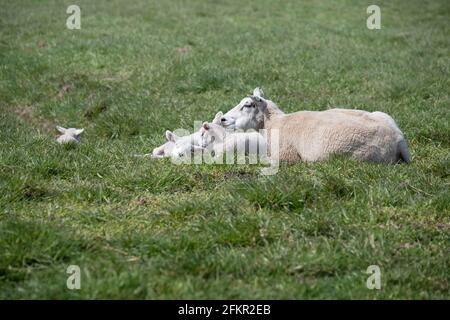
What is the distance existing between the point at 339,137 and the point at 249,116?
68.4 inches

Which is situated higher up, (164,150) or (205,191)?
(164,150)

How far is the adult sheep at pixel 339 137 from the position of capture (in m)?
8.18

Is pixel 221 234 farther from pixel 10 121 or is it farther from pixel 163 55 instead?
pixel 163 55

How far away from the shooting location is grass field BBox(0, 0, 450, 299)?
5.38m

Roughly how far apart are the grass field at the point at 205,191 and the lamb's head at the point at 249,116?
1.29 m

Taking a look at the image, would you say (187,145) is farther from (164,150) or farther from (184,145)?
(164,150)

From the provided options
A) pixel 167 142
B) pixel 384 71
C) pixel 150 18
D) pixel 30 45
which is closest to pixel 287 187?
pixel 167 142

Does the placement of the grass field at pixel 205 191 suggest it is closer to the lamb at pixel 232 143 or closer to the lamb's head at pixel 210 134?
the lamb at pixel 232 143

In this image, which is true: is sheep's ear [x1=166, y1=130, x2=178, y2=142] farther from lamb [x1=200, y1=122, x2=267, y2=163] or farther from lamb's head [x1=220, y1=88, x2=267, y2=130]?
lamb's head [x1=220, y1=88, x2=267, y2=130]

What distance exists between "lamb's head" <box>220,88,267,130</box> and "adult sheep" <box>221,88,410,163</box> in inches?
11.7

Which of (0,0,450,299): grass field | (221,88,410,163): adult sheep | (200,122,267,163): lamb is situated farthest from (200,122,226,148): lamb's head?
(0,0,450,299): grass field

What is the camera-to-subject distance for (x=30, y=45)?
57.5ft

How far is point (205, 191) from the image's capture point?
7262 mm

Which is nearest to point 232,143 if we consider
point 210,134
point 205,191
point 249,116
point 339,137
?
point 210,134
